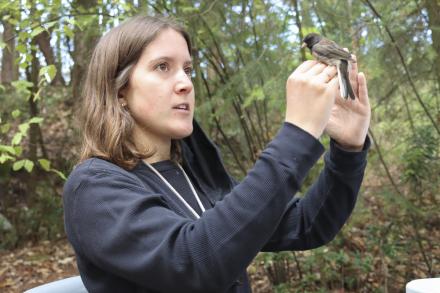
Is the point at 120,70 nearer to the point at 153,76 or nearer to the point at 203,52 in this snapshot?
the point at 153,76

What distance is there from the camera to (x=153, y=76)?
1388mm

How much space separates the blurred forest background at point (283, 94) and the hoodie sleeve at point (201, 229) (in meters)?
2.41

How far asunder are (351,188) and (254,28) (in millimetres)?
3463

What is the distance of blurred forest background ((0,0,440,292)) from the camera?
13.1 feet

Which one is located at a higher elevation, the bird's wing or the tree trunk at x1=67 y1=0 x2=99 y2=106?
the tree trunk at x1=67 y1=0 x2=99 y2=106

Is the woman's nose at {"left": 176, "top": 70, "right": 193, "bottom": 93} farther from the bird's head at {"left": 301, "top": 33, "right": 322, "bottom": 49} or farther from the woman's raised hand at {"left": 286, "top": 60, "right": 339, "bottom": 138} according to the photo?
the bird's head at {"left": 301, "top": 33, "right": 322, "bottom": 49}

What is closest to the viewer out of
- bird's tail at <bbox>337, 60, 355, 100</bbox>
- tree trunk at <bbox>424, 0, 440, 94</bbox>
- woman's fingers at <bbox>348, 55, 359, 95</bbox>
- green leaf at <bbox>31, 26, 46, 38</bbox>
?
bird's tail at <bbox>337, 60, 355, 100</bbox>

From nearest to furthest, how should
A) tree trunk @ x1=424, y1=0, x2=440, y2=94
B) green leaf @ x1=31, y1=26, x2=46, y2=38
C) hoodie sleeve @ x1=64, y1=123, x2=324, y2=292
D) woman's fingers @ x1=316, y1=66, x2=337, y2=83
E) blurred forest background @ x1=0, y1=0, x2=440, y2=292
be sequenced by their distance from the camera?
hoodie sleeve @ x1=64, y1=123, x2=324, y2=292 < woman's fingers @ x1=316, y1=66, x2=337, y2=83 < green leaf @ x1=31, y1=26, x2=46, y2=38 < tree trunk @ x1=424, y1=0, x2=440, y2=94 < blurred forest background @ x1=0, y1=0, x2=440, y2=292

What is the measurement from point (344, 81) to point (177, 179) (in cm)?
60

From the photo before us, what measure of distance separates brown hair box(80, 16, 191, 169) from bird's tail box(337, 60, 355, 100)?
0.56 metres

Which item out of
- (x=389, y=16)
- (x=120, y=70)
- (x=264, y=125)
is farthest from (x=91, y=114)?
(x=264, y=125)

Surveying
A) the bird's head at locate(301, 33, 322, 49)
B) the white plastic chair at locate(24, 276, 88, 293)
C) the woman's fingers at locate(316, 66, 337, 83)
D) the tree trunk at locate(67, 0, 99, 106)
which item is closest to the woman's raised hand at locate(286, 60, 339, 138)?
the woman's fingers at locate(316, 66, 337, 83)

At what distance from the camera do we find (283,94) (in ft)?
11.6

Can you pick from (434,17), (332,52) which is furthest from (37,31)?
(434,17)
